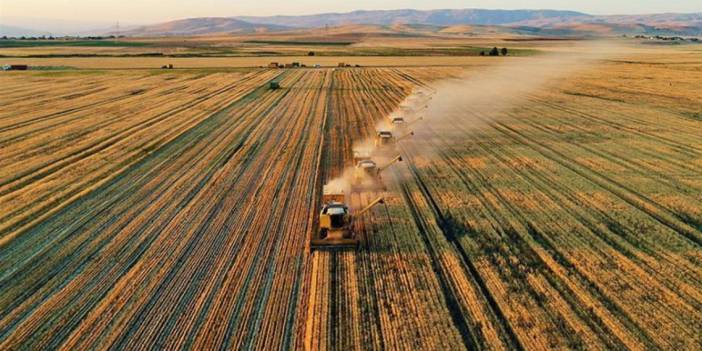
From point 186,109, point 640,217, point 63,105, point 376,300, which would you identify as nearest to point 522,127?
point 640,217

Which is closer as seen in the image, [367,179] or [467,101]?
[367,179]

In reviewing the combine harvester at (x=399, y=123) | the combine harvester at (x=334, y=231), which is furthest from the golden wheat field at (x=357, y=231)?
the combine harvester at (x=399, y=123)

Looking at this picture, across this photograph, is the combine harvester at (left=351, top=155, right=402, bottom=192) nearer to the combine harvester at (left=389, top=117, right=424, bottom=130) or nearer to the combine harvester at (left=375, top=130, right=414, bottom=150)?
the combine harvester at (left=375, top=130, right=414, bottom=150)

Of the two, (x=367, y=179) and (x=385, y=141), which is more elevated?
(x=385, y=141)

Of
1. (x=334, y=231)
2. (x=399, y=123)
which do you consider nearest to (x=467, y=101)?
(x=399, y=123)

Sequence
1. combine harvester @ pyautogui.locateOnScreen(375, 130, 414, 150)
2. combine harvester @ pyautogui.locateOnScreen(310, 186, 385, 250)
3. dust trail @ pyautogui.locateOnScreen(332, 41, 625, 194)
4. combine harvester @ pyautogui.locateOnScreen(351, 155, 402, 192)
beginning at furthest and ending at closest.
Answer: dust trail @ pyautogui.locateOnScreen(332, 41, 625, 194)
combine harvester @ pyautogui.locateOnScreen(375, 130, 414, 150)
combine harvester @ pyautogui.locateOnScreen(351, 155, 402, 192)
combine harvester @ pyautogui.locateOnScreen(310, 186, 385, 250)

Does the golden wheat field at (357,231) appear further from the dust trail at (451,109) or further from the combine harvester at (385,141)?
the combine harvester at (385,141)

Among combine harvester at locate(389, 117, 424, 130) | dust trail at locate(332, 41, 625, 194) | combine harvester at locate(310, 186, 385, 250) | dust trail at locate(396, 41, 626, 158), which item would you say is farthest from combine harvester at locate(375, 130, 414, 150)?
combine harvester at locate(310, 186, 385, 250)

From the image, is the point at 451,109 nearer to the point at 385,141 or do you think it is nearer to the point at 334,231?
the point at 385,141
